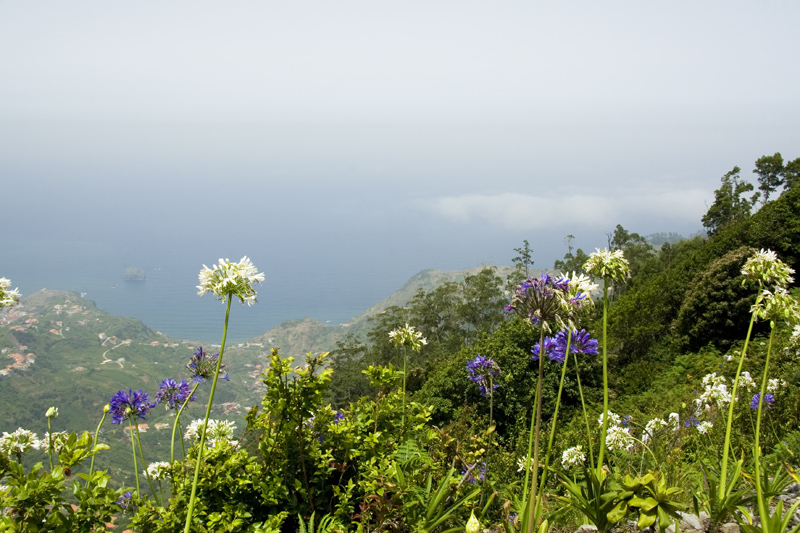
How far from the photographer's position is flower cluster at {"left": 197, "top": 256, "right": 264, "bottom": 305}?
247cm

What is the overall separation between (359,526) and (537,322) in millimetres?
1430

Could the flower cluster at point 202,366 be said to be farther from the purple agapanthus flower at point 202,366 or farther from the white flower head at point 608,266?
the white flower head at point 608,266

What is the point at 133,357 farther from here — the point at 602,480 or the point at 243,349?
the point at 602,480

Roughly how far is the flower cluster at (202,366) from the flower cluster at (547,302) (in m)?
1.74

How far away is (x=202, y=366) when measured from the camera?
293 cm

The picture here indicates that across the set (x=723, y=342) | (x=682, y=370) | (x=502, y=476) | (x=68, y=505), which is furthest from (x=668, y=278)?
(x=68, y=505)

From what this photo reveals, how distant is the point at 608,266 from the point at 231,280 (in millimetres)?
2010

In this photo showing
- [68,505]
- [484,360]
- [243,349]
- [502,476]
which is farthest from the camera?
[243,349]

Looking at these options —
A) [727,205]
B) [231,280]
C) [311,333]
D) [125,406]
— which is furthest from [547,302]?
[311,333]

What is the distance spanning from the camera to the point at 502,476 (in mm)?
5520

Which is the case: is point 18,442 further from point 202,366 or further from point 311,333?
point 311,333

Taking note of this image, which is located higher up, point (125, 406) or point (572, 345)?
point (572, 345)

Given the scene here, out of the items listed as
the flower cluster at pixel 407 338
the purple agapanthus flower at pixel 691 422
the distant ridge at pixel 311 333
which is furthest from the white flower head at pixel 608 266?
the distant ridge at pixel 311 333

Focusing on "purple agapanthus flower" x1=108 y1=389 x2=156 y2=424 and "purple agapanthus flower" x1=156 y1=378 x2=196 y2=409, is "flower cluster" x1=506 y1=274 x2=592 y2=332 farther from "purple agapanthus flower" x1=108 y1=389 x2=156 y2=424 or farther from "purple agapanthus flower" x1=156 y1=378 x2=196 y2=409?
"purple agapanthus flower" x1=108 y1=389 x2=156 y2=424
